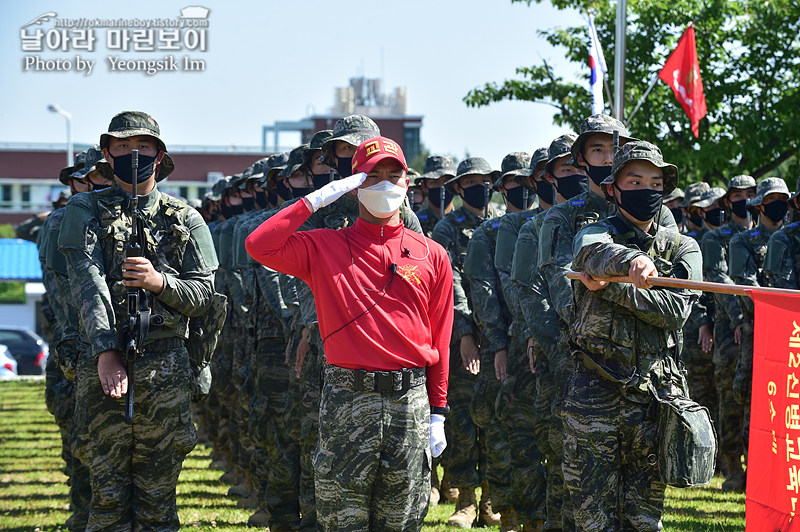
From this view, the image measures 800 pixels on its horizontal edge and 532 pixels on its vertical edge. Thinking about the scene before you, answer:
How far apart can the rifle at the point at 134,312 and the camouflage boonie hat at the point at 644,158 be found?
2.88 m

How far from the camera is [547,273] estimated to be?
7.11m

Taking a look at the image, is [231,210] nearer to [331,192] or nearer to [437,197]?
[437,197]

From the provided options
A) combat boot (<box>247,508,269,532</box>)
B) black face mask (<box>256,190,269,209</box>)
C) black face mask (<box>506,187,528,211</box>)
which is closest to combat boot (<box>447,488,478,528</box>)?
combat boot (<box>247,508,269,532</box>)

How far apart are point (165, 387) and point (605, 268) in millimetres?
2909

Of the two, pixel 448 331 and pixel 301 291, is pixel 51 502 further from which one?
pixel 448 331

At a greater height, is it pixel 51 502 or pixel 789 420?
pixel 789 420

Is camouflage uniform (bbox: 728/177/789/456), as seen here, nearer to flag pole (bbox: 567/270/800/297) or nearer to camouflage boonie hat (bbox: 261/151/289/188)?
camouflage boonie hat (bbox: 261/151/289/188)

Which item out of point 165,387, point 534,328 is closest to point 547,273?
point 534,328

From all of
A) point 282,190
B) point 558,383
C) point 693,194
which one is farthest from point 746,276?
point 282,190

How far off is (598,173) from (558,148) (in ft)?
4.09

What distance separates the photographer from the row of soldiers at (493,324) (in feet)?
25.1

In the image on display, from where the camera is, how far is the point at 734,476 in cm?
1202

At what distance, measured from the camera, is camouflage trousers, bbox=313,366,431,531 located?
18.2 ft

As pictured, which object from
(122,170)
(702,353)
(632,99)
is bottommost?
(702,353)
